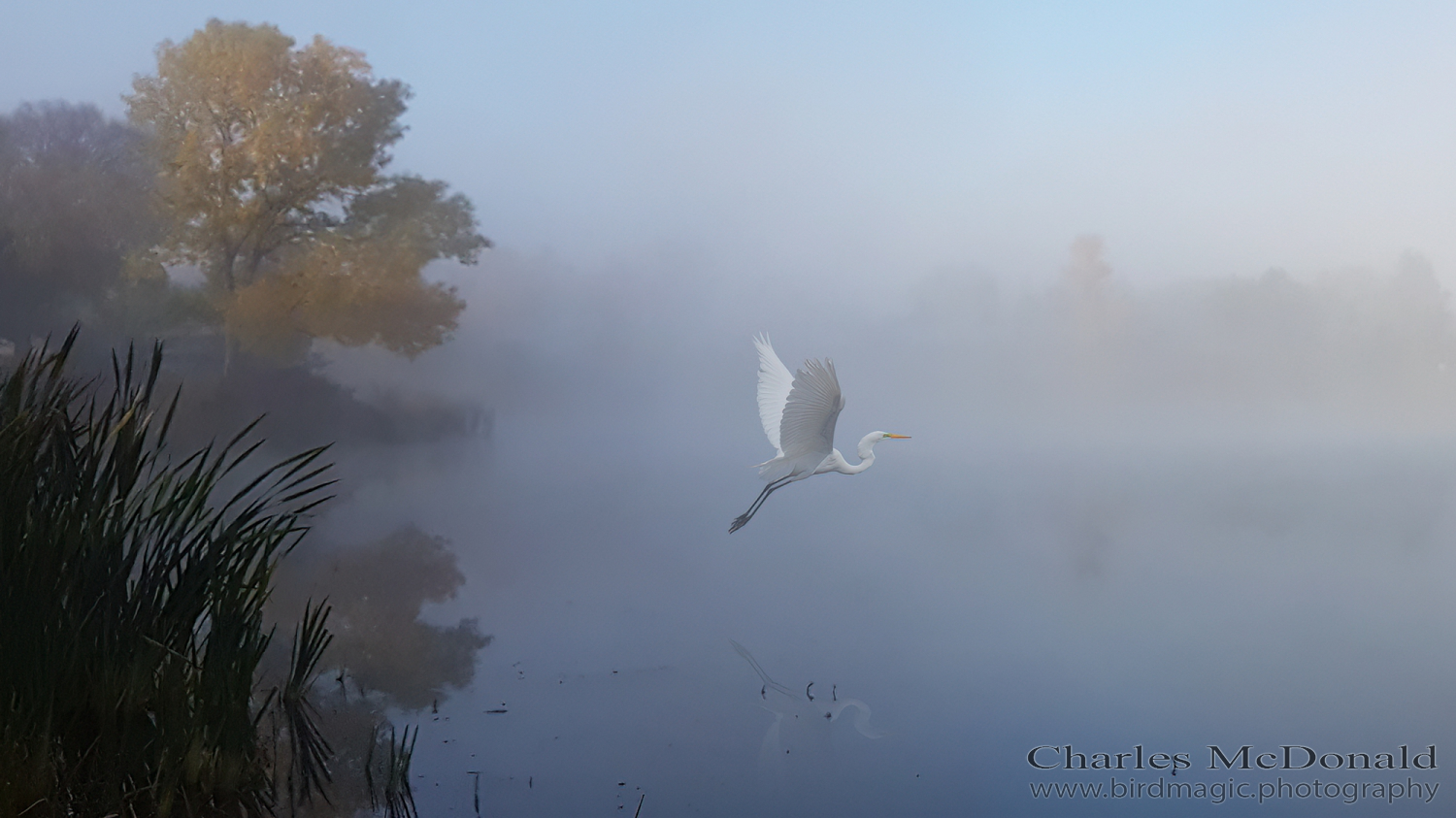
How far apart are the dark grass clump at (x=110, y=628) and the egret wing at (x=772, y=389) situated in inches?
65.2

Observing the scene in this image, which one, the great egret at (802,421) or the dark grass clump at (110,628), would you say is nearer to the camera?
the dark grass clump at (110,628)

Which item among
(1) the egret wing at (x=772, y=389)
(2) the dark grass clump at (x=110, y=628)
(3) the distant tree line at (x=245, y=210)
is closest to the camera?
(2) the dark grass clump at (x=110, y=628)

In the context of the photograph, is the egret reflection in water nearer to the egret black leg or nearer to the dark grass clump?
the egret black leg

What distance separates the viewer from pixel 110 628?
155cm

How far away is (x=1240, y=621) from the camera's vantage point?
3246mm

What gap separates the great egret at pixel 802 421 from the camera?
278 centimetres

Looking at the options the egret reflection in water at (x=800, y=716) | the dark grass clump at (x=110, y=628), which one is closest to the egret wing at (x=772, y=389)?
the egret reflection in water at (x=800, y=716)

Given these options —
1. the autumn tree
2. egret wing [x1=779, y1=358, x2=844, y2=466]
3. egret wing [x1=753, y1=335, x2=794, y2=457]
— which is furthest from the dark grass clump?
the autumn tree

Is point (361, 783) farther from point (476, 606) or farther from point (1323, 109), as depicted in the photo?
point (1323, 109)

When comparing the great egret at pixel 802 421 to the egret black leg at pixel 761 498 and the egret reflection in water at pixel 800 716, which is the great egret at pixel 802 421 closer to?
the egret black leg at pixel 761 498

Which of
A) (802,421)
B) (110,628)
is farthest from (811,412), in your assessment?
(110,628)

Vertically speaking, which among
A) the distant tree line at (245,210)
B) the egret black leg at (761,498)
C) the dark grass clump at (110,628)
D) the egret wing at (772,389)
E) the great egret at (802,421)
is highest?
Answer: the distant tree line at (245,210)

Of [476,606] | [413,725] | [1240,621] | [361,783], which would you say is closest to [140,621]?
[361,783]

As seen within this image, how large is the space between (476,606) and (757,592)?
96 cm
